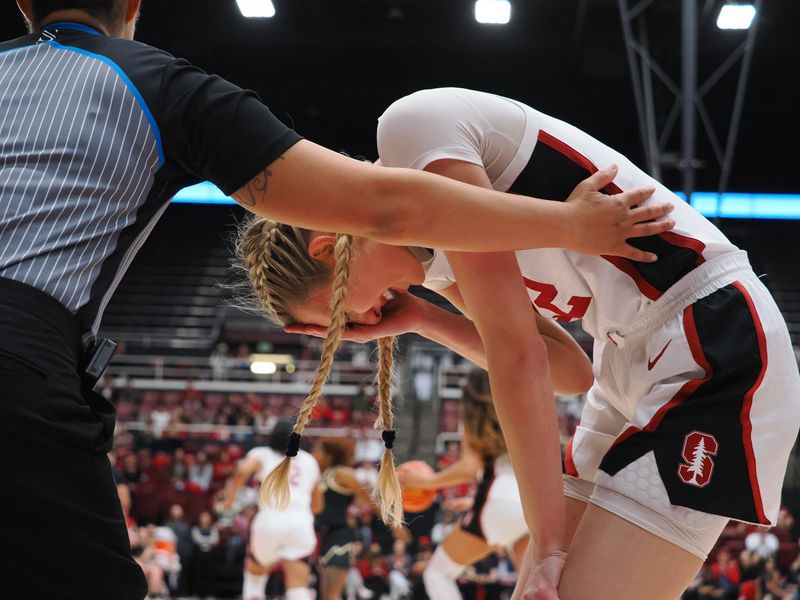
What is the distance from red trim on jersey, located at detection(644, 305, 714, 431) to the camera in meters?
1.81

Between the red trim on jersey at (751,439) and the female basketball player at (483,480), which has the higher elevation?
the red trim on jersey at (751,439)

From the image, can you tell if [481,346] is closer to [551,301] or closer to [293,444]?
[551,301]

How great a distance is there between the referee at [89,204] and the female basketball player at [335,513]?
684 cm

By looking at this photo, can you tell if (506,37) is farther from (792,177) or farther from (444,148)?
(444,148)

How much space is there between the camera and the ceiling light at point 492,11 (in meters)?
13.7

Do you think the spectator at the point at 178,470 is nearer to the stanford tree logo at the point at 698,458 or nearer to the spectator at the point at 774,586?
the spectator at the point at 774,586

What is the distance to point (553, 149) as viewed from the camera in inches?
74.6

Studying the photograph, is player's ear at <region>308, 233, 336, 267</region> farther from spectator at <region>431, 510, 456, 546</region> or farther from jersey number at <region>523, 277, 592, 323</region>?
spectator at <region>431, 510, 456, 546</region>

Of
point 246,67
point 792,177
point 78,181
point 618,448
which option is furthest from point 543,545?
point 792,177

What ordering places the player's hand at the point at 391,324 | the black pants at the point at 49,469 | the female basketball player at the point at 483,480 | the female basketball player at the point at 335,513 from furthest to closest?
1. the female basketball player at the point at 335,513
2. the female basketball player at the point at 483,480
3. the player's hand at the point at 391,324
4. the black pants at the point at 49,469

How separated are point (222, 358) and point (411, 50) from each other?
244 inches

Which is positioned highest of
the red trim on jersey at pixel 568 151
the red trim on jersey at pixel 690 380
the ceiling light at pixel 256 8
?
the ceiling light at pixel 256 8

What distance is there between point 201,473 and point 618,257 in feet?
35.0

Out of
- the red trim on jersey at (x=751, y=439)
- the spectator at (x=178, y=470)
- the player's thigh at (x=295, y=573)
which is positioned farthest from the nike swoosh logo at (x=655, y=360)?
the spectator at (x=178, y=470)
